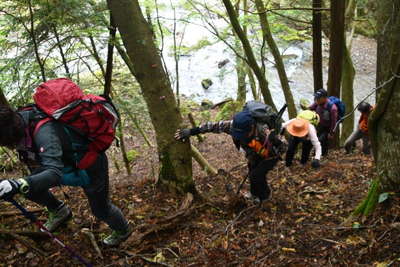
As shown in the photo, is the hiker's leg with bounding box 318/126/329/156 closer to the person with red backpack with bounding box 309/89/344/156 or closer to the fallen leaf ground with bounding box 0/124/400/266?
the person with red backpack with bounding box 309/89/344/156

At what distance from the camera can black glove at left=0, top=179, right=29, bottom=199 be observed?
270 centimetres

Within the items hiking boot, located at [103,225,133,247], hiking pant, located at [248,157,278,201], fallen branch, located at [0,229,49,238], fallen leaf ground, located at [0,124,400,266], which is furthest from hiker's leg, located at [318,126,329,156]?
fallen branch, located at [0,229,49,238]

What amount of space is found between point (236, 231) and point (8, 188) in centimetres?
288

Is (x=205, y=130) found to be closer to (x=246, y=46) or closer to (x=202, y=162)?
(x=202, y=162)

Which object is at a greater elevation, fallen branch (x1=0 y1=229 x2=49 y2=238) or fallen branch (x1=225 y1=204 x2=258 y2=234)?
fallen branch (x1=0 y1=229 x2=49 y2=238)

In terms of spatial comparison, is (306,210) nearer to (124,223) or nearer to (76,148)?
(124,223)

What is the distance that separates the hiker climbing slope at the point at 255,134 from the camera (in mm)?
4652

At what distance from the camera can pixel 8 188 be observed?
2717mm

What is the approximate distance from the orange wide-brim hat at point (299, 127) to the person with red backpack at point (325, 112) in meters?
1.24

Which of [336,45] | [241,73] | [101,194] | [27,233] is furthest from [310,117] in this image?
[241,73]

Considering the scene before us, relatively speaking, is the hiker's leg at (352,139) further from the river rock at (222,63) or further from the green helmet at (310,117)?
the river rock at (222,63)

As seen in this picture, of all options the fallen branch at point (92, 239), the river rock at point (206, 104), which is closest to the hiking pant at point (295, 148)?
the fallen branch at point (92, 239)

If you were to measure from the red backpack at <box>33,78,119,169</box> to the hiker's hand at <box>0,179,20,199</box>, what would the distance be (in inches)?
19.2

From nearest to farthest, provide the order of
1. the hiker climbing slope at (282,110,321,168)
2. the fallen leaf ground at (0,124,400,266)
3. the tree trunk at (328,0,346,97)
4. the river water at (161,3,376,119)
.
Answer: the fallen leaf ground at (0,124,400,266) → the hiker climbing slope at (282,110,321,168) → the tree trunk at (328,0,346,97) → the river water at (161,3,376,119)
